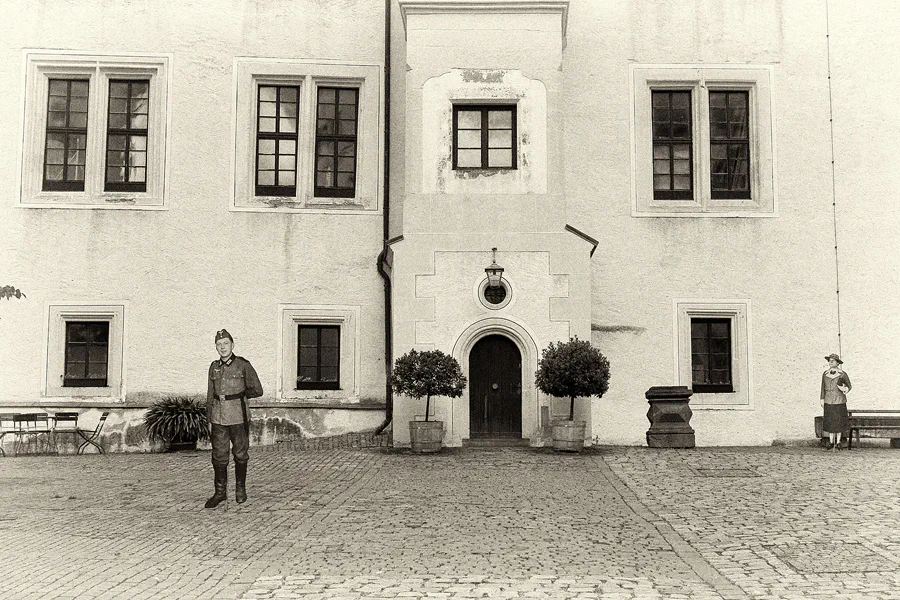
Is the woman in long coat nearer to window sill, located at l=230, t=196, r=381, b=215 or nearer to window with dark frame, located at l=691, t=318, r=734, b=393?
window with dark frame, located at l=691, t=318, r=734, b=393

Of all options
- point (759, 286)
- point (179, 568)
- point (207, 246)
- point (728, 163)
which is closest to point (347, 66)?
point (207, 246)

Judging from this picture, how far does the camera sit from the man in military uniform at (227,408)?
10188 millimetres

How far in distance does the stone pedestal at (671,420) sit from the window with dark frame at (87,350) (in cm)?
1027

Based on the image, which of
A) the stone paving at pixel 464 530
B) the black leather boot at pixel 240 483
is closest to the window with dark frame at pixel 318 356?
the stone paving at pixel 464 530

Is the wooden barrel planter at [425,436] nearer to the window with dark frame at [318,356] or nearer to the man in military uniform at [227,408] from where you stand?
Answer: the window with dark frame at [318,356]

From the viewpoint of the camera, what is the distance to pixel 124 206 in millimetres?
18328

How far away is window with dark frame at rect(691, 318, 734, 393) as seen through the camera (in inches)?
729

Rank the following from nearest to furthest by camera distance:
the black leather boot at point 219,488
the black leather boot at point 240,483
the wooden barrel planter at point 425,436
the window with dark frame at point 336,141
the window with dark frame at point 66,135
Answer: the black leather boot at point 219,488 < the black leather boot at point 240,483 < the wooden barrel planter at point 425,436 < the window with dark frame at point 66,135 < the window with dark frame at point 336,141

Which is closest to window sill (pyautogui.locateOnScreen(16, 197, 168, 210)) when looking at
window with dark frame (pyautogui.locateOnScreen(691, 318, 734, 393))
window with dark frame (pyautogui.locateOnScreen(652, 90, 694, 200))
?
window with dark frame (pyautogui.locateOnScreen(652, 90, 694, 200))

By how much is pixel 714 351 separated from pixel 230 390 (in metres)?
11.3

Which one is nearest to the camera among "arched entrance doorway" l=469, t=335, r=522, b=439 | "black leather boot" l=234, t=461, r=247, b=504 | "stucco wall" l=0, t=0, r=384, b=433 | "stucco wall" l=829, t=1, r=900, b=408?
"black leather boot" l=234, t=461, r=247, b=504

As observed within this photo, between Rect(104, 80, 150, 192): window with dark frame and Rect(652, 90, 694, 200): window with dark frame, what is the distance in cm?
1011

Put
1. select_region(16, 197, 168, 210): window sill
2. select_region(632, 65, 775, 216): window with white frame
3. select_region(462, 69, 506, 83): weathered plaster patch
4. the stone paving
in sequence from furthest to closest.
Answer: select_region(632, 65, 775, 216): window with white frame < select_region(16, 197, 168, 210): window sill < select_region(462, 69, 506, 83): weathered plaster patch < the stone paving

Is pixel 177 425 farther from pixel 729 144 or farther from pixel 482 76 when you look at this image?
pixel 729 144
